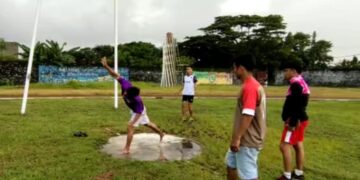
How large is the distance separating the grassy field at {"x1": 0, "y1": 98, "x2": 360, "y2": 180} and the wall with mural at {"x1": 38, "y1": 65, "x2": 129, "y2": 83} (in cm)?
2169

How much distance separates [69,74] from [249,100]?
34.8 metres

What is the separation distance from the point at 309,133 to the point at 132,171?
736cm

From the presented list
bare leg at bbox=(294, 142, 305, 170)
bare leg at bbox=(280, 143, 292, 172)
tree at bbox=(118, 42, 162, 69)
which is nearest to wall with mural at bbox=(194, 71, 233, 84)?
tree at bbox=(118, 42, 162, 69)

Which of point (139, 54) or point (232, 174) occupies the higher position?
point (139, 54)

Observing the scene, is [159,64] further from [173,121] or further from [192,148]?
[192,148]

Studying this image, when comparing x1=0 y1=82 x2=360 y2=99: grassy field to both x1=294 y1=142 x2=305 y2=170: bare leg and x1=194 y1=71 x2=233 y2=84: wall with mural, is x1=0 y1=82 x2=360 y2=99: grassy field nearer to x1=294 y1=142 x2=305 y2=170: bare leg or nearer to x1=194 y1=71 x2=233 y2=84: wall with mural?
x1=194 y1=71 x2=233 y2=84: wall with mural

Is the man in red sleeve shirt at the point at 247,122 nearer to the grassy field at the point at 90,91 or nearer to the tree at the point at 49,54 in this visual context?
the grassy field at the point at 90,91

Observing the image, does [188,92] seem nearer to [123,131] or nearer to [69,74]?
[123,131]

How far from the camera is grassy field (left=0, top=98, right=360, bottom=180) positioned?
784 centimetres

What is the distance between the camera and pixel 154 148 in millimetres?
9508

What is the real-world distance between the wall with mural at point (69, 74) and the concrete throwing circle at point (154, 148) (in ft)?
94.1

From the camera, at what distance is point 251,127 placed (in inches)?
224

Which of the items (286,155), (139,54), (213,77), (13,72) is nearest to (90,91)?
(13,72)

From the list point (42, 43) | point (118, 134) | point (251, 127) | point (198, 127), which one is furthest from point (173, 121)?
point (42, 43)
